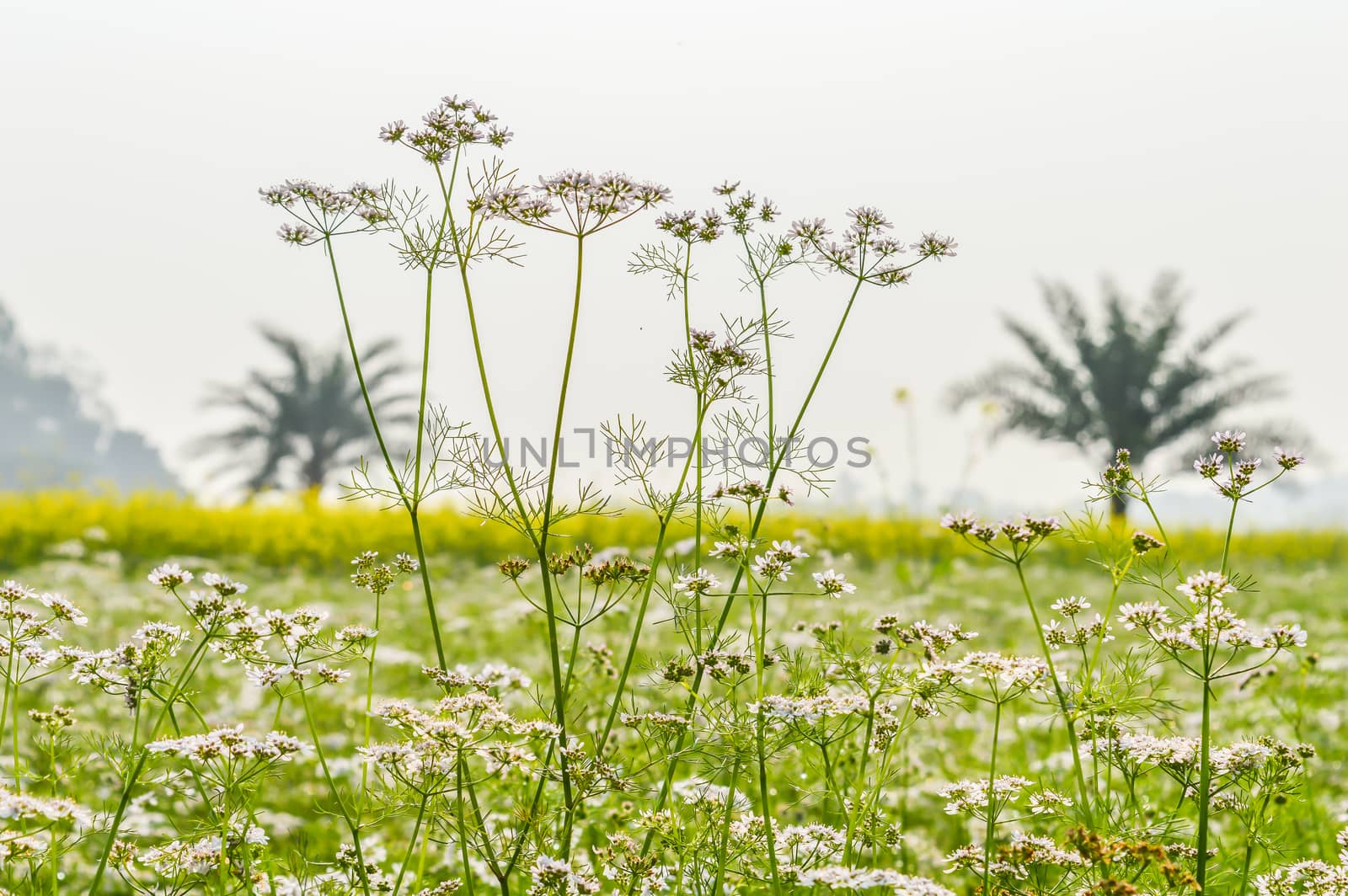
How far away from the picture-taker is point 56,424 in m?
74.9

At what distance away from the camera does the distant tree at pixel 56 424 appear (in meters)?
70.6

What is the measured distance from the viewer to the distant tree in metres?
70.6

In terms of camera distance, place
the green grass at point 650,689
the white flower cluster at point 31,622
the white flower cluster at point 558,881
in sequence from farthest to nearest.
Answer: the green grass at point 650,689
the white flower cluster at point 31,622
the white flower cluster at point 558,881

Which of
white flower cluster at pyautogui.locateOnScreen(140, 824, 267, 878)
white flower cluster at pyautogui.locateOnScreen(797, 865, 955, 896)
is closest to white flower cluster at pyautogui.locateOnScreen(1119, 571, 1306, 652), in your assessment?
white flower cluster at pyautogui.locateOnScreen(797, 865, 955, 896)

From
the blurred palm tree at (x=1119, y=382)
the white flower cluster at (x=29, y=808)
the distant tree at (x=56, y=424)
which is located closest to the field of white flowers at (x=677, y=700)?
the white flower cluster at (x=29, y=808)

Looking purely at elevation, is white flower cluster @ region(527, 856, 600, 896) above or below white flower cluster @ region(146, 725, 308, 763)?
below

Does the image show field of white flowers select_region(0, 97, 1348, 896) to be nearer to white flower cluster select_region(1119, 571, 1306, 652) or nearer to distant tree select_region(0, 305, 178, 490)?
white flower cluster select_region(1119, 571, 1306, 652)

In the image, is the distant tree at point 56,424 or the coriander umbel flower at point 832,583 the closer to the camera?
the coriander umbel flower at point 832,583

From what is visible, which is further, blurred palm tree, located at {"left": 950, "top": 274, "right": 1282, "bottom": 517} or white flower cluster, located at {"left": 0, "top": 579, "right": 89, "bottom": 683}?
blurred palm tree, located at {"left": 950, "top": 274, "right": 1282, "bottom": 517}

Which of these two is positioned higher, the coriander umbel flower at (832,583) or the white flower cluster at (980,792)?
the coriander umbel flower at (832,583)

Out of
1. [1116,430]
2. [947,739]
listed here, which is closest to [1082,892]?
[947,739]

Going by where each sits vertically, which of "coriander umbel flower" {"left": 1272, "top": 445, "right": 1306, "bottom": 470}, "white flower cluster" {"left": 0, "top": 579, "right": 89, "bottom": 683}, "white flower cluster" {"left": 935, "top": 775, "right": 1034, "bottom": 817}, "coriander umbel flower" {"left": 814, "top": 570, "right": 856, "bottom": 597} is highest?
"coriander umbel flower" {"left": 1272, "top": 445, "right": 1306, "bottom": 470}

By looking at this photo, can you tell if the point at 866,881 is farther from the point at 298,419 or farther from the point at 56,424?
the point at 56,424

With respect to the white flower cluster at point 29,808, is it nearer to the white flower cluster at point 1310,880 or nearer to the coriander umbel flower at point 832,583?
the coriander umbel flower at point 832,583
